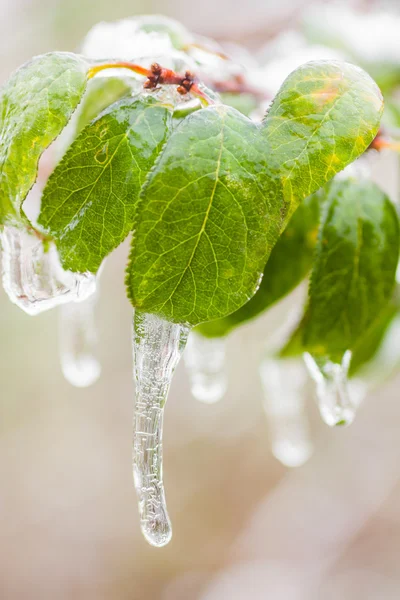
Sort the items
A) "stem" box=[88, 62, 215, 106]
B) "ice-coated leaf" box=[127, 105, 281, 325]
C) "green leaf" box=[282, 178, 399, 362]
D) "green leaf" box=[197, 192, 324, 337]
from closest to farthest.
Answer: "ice-coated leaf" box=[127, 105, 281, 325] → "stem" box=[88, 62, 215, 106] → "green leaf" box=[282, 178, 399, 362] → "green leaf" box=[197, 192, 324, 337]

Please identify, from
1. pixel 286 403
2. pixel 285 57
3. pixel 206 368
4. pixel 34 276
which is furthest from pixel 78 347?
pixel 285 57

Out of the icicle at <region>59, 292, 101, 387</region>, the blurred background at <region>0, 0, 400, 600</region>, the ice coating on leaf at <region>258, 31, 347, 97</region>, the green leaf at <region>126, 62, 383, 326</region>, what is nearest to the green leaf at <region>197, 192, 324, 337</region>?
the ice coating on leaf at <region>258, 31, 347, 97</region>

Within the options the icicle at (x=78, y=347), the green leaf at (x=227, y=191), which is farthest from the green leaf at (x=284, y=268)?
the icicle at (x=78, y=347)

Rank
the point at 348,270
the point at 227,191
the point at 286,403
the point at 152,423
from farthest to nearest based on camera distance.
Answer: the point at 286,403, the point at 348,270, the point at 152,423, the point at 227,191

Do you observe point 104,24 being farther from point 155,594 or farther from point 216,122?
point 155,594

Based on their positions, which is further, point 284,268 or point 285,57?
point 285,57

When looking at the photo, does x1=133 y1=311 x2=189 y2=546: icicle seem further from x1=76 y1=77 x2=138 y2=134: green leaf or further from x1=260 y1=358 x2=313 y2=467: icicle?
x1=260 y1=358 x2=313 y2=467: icicle

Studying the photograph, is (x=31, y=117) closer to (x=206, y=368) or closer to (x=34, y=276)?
(x=34, y=276)
